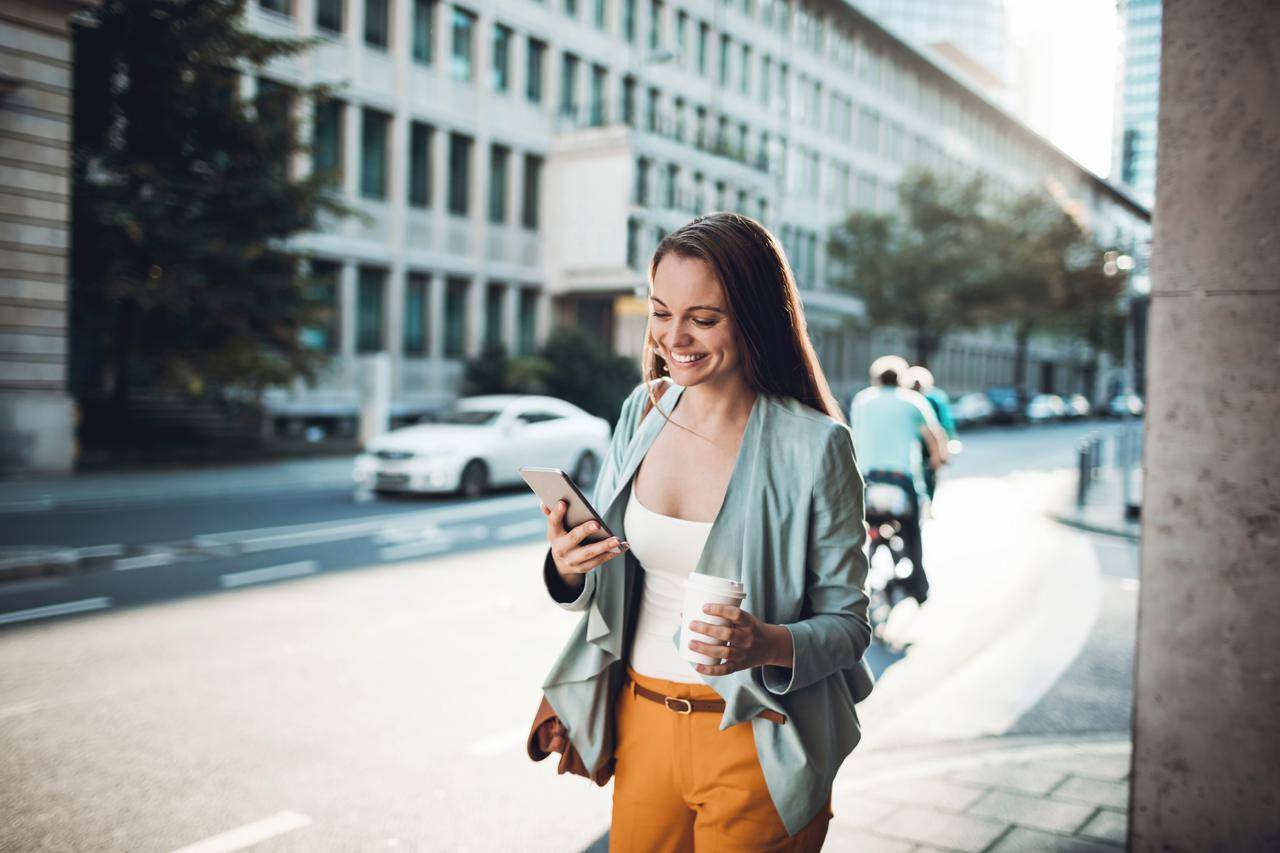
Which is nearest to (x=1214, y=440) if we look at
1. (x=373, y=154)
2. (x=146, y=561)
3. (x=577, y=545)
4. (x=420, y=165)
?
(x=577, y=545)

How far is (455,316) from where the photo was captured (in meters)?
32.8

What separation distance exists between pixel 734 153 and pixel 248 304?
21017mm

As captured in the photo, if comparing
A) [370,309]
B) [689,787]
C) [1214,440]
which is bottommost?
[689,787]

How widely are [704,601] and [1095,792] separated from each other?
3.43 meters

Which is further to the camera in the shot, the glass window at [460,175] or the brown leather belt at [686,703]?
the glass window at [460,175]

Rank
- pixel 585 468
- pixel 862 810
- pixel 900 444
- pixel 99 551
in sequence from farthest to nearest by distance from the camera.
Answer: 1. pixel 585 468
2. pixel 99 551
3. pixel 900 444
4. pixel 862 810

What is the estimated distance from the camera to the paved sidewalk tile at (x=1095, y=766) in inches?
193

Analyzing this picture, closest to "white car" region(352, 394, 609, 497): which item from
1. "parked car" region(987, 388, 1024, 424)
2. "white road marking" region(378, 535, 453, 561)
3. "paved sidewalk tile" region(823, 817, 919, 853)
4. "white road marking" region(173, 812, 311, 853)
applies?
"white road marking" region(378, 535, 453, 561)

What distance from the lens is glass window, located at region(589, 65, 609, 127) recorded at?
35875mm

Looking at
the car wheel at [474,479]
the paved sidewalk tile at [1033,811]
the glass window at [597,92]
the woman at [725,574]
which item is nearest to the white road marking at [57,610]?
the paved sidewalk tile at [1033,811]

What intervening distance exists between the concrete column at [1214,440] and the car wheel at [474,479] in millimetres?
13930

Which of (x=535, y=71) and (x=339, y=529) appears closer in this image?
(x=339, y=529)

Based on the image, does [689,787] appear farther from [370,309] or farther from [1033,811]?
[370,309]

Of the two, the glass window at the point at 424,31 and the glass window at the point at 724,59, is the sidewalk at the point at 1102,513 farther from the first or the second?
the glass window at the point at 724,59
